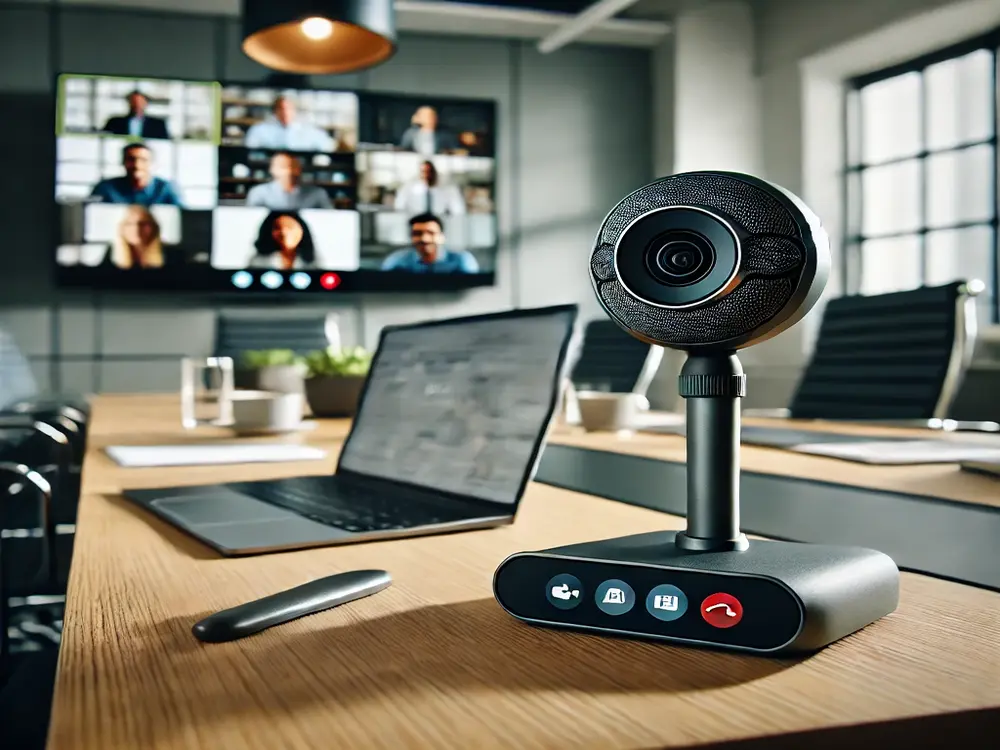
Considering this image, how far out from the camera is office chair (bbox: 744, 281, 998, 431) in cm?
245

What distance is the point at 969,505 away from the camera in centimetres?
91

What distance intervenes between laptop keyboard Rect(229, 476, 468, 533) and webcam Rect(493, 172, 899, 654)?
295 mm

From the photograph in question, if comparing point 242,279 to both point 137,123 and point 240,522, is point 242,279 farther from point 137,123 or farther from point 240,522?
point 240,522

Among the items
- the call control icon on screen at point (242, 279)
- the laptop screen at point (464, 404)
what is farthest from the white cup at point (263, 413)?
the call control icon on screen at point (242, 279)

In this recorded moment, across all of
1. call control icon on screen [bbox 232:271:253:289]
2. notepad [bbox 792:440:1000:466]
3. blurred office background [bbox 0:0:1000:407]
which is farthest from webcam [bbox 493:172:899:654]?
call control icon on screen [bbox 232:271:253:289]

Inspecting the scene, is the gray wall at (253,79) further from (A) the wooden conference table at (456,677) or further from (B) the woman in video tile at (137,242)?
(A) the wooden conference table at (456,677)

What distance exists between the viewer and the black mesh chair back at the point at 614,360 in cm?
331

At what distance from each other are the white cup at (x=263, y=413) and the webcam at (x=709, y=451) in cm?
140

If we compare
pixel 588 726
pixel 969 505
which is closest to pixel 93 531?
pixel 588 726

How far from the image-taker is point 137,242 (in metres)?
4.96

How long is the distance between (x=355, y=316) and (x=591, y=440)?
3798 millimetres

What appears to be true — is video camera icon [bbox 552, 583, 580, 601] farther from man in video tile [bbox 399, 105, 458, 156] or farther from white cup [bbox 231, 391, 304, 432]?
man in video tile [bbox 399, 105, 458, 156]

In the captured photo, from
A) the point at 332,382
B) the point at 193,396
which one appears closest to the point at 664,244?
the point at 332,382

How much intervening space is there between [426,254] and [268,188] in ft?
2.96
